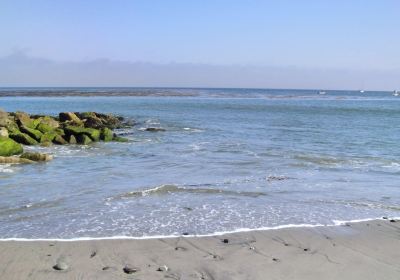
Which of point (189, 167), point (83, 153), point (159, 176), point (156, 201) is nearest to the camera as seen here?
point (156, 201)

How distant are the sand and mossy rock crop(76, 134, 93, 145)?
1565 centimetres

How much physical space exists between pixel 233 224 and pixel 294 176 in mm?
5793

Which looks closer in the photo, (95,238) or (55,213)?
(95,238)

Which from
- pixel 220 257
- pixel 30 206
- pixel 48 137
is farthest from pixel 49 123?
pixel 220 257

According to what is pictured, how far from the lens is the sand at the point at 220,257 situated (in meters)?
6.73

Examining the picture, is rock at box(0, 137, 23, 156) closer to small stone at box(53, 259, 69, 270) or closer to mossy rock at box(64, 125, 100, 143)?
mossy rock at box(64, 125, 100, 143)

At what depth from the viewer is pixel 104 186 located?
12883mm

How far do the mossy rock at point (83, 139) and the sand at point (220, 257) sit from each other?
1565cm

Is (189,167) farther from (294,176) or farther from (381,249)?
(381,249)

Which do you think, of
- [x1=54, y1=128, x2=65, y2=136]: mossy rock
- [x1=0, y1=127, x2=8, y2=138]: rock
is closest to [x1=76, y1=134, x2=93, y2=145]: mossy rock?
[x1=54, y1=128, x2=65, y2=136]: mossy rock

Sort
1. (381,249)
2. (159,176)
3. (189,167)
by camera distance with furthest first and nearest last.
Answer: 1. (189,167)
2. (159,176)
3. (381,249)

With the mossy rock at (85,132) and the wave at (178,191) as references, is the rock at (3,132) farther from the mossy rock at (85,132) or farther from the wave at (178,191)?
the wave at (178,191)

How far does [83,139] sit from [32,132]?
2.75m

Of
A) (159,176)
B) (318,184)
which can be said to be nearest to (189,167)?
(159,176)
